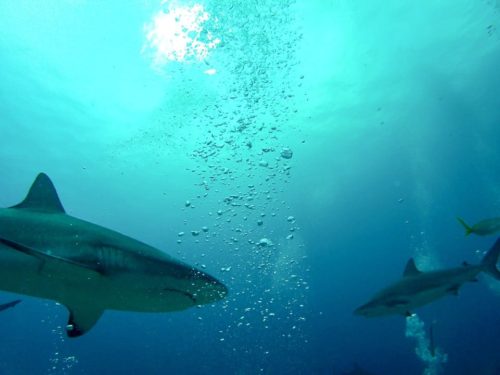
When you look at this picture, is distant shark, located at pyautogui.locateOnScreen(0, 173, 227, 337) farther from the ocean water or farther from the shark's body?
the shark's body

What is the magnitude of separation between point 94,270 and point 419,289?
660 cm

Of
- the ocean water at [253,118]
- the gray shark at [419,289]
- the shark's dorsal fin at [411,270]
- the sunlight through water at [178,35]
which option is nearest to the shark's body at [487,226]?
the gray shark at [419,289]

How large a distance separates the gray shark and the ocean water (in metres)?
4.80

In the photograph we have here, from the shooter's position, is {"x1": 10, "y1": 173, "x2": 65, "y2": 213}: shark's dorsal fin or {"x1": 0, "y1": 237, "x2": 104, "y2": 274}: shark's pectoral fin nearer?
{"x1": 0, "y1": 237, "x2": 104, "y2": 274}: shark's pectoral fin

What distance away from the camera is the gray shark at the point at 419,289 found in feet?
22.1

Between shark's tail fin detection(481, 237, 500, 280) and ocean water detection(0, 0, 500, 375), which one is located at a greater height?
ocean water detection(0, 0, 500, 375)

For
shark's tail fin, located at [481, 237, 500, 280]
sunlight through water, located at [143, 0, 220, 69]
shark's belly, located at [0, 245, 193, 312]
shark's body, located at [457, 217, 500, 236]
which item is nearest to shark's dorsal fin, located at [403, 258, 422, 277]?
shark's tail fin, located at [481, 237, 500, 280]

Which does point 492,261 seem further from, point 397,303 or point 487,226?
point 397,303

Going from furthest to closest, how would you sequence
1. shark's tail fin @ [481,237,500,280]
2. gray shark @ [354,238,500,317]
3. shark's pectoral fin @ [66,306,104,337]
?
shark's tail fin @ [481,237,500,280], gray shark @ [354,238,500,317], shark's pectoral fin @ [66,306,104,337]

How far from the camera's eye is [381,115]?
2883 centimetres

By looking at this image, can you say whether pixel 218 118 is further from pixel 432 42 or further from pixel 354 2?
pixel 432 42

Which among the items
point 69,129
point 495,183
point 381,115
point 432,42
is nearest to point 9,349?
point 69,129

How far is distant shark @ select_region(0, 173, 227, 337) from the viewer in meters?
2.71

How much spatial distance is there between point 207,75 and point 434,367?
27.0 metres
